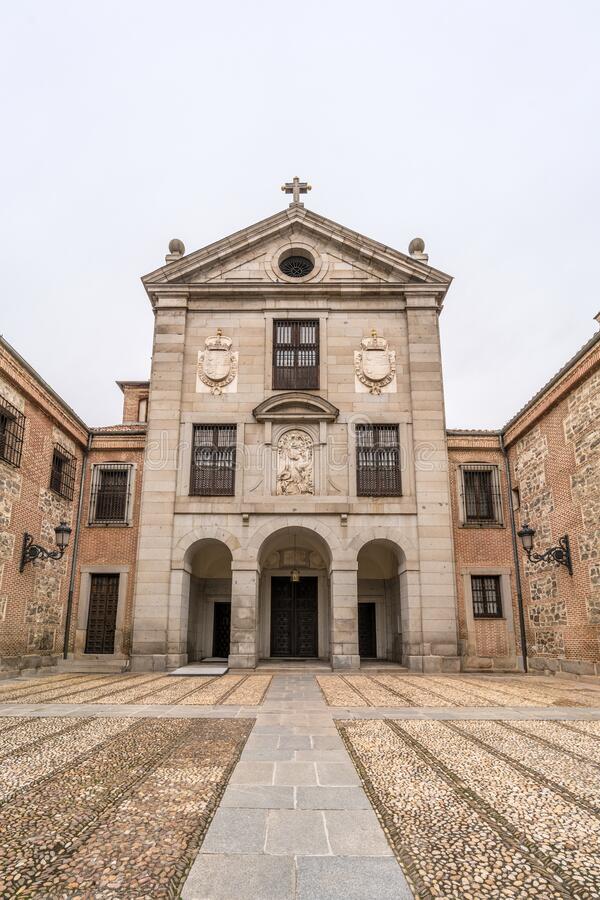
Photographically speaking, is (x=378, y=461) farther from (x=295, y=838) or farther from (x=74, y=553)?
(x=295, y=838)

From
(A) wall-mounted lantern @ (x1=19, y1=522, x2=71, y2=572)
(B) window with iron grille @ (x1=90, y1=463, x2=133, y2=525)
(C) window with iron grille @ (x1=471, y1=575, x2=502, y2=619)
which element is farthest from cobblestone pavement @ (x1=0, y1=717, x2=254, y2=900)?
(C) window with iron grille @ (x1=471, y1=575, x2=502, y2=619)

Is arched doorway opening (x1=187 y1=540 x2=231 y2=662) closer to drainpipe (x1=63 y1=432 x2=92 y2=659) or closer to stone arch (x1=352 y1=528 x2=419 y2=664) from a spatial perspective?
drainpipe (x1=63 y1=432 x2=92 y2=659)

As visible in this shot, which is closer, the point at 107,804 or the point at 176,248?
the point at 107,804

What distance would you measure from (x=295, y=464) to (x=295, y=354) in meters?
3.86

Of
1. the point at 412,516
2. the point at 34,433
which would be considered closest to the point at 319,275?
the point at 412,516

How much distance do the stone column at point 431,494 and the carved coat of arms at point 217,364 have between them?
5.98m

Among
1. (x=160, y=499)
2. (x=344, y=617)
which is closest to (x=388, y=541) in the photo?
(x=344, y=617)

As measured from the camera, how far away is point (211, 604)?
1962 cm

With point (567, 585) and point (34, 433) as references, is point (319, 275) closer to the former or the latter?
point (34, 433)

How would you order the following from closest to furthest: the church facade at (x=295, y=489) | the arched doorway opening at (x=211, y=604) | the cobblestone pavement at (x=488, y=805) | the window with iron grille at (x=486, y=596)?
the cobblestone pavement at (x=488, y=805), the church facade at (x=295, y=489), the window with iron grille at (x=486, y=596), the arched doorway opening at (x=211, y=604)

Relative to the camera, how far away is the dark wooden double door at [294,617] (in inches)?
750

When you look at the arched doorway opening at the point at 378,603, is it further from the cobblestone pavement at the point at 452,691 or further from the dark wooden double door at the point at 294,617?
the cobblestone pavement at the point at 452,691

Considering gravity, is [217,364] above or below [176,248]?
below

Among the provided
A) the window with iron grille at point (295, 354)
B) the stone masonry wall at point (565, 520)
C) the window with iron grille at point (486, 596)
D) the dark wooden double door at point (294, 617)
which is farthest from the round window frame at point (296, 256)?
the window with iron grille at point (486, 596)
